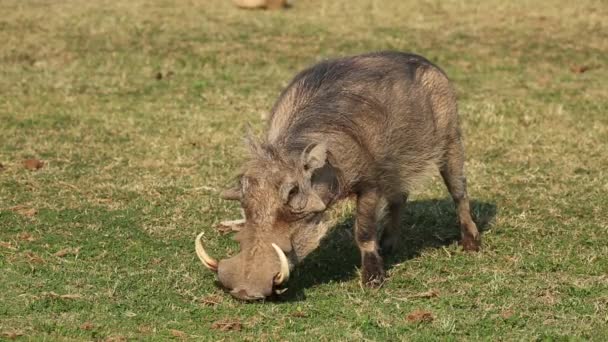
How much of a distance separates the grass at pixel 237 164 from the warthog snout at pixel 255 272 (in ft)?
0.54

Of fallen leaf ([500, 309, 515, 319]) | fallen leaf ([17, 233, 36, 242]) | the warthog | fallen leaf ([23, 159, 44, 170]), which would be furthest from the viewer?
fallen leaf ([23, 159, 44, 170])

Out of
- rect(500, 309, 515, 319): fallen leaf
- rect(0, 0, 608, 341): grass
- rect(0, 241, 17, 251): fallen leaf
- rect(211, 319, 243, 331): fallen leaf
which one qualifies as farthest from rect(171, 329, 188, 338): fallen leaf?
rect(0, 241, 17, 251): fallen leaf

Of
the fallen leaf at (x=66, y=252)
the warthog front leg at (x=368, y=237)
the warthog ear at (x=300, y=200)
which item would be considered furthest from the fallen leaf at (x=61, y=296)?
the warthog front leg at (x=368, y=237)

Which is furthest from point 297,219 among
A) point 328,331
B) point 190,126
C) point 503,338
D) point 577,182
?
point 190,126

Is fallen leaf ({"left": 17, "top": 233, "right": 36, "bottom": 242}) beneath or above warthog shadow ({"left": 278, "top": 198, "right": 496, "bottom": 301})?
A: above

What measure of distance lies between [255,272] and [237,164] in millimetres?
3455

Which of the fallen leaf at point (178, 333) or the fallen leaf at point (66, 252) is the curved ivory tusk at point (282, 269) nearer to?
the fallen leaf at point (178, 333)

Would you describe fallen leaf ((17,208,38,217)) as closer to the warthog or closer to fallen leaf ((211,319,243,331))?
the warthog

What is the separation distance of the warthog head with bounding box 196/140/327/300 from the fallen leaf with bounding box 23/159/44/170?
322cm

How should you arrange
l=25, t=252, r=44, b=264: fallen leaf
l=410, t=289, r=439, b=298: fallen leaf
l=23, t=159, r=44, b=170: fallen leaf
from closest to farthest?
l=410, t=289, r=439, b=298: fallen leaf < l=25, t=252, r=44, b=264: fallen leaf < l=23, t=159, r=44, b=170: fallen leaf

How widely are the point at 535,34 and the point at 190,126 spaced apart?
18.8ft

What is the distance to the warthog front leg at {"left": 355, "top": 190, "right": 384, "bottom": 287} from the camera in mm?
5504

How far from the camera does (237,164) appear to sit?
26.8 feet

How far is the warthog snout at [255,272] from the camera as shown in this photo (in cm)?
475
